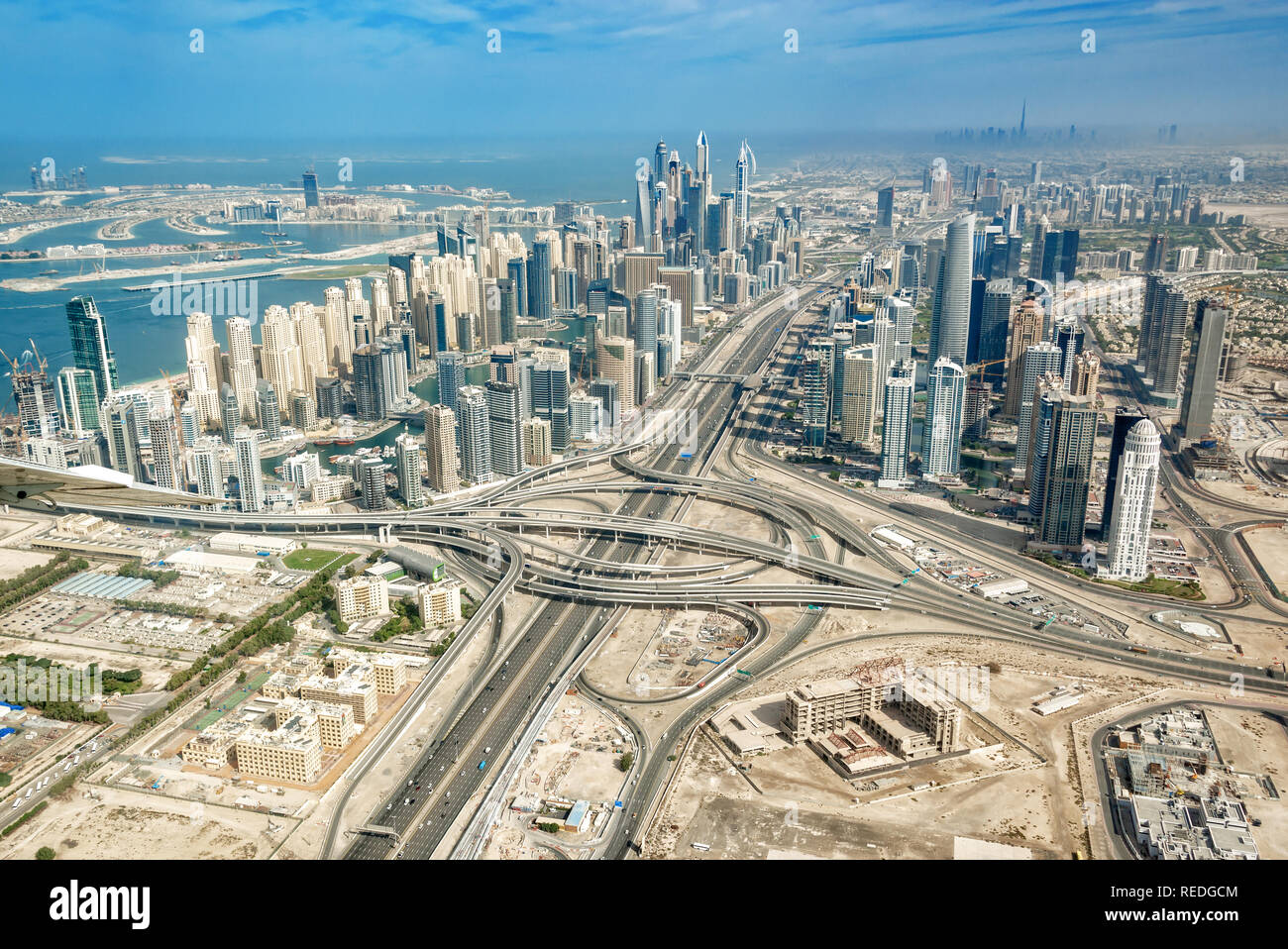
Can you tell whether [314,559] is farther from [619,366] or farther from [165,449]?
[619,366]

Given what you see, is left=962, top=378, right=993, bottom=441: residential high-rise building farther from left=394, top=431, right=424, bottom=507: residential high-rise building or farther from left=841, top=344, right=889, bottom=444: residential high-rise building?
left=394, top=431, right=424, bottom=507: residential high-rise building

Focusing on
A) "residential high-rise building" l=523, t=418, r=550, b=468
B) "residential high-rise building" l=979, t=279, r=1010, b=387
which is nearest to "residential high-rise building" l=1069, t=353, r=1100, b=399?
"residential high-rise building" l=979, t=279, r=1010, b=387

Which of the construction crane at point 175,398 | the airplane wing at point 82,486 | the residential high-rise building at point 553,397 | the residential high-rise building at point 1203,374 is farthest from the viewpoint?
the residential high-rise building at point 553,397

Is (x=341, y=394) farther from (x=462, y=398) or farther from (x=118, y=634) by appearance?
(x=118, y=634)

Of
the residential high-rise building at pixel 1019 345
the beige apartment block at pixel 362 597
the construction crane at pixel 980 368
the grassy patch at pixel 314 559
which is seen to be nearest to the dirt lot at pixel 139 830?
the beige apartment block at pixel 362 597

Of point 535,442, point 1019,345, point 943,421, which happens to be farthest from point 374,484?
point 1019,345

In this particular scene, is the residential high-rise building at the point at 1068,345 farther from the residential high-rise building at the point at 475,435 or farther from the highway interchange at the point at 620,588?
the residential high-rise building at the point at 475,435
